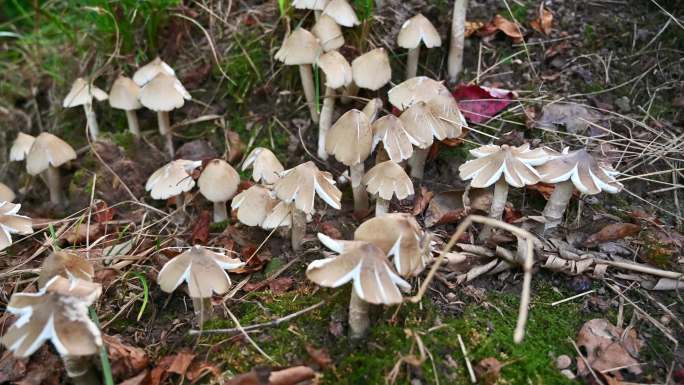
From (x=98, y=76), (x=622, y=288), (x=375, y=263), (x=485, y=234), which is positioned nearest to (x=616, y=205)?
(x=622, y=288)

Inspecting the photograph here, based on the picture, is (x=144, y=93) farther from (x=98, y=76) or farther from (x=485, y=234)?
(x=485, y=234)

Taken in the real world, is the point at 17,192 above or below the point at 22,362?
below

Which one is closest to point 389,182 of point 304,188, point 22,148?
point 304,188

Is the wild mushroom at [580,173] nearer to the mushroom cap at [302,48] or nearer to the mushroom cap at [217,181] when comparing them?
the mushroom cap at [302,48]

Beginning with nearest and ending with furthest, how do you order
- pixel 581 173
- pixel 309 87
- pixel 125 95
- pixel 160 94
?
pixel 581 173 < pixel 160 94 < pixel 309 87 < pixel 125 95

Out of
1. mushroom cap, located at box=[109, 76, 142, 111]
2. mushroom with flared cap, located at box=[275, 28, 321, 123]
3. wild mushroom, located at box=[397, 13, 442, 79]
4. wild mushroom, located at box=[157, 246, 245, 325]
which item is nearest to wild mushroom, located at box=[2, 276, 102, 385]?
wild mushroom, located at box=[157, 246, 245, 325]

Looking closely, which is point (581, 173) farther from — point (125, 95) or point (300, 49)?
point (125, 95)

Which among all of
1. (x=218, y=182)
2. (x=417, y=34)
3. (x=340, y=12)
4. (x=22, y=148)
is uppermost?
(x=340, y=12)
